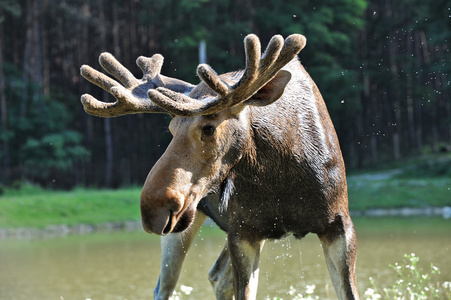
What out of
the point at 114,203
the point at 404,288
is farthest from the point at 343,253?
the point at 114,203

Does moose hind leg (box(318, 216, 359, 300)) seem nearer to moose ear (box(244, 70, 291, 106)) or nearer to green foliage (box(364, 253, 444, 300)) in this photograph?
moose ear (box(244, 70, 291, 106))

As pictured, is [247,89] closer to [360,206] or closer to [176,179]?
[176,179]

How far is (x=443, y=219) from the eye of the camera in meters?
18.4

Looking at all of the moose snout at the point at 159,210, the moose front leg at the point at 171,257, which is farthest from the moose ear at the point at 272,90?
the moose front leg at the point at 171,257

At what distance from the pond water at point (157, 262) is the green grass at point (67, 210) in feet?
8.29

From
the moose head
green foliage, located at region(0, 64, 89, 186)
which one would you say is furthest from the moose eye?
green foliage, located at region(0, 64, 89, 186)

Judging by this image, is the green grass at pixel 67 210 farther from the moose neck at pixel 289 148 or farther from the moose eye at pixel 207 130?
the moose eye at pixel 207 130

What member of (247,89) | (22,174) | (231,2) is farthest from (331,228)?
(231,2)

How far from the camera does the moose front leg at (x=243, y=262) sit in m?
4.77

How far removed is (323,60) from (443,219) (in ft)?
47.1

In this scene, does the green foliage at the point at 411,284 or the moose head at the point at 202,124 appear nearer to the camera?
Answer: the moose head at the point at 202,124

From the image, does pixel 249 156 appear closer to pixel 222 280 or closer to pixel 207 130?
pixel 207 130

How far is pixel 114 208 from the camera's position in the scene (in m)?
21.7

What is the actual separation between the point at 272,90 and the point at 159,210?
102 cm
